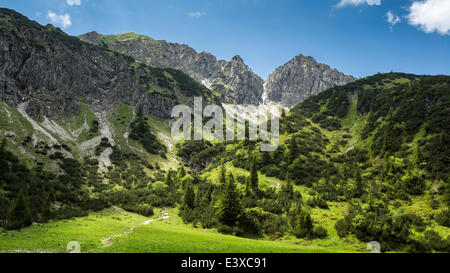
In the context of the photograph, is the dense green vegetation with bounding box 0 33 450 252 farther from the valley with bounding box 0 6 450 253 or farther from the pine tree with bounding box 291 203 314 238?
the valley with bounding box 0 6 450 253

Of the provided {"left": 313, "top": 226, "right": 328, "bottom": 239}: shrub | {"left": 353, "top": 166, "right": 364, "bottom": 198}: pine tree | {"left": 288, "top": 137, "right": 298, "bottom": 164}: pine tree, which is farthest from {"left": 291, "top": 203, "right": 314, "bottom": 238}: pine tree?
{"left": 288, "top": 137, "right": 298, "bottom": 164}: pine tree

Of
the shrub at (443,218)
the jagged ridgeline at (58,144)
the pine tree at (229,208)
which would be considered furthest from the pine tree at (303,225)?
the jagged ridgeline at (58,144)

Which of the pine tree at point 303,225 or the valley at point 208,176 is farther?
the pine tree at point 303,225

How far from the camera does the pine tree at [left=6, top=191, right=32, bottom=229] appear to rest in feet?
128

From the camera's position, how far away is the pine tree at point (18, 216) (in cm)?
3910

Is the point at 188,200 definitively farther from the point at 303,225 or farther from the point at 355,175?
the point at 355,175

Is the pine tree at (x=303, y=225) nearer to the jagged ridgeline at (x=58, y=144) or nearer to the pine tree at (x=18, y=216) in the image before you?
the jagged ridgeline at (x=58, y=144)

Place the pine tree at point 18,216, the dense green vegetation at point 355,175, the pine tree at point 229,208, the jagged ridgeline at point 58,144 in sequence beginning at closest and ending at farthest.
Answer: the pine tree at point 18,216
the dense green vegetation at point 355,175
the pine tree at point 229,208
the jagged ridgeline at point 58,144

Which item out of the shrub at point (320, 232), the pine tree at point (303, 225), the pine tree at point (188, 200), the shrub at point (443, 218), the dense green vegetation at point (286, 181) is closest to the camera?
the dense green vegetation at point (286, 181)

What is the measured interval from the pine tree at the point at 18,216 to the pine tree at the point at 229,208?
42856 mm

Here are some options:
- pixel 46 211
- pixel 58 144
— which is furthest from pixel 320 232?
pixel 58 144

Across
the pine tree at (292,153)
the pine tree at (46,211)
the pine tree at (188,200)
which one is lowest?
the pine tree at (188,200)

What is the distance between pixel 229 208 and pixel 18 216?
150 feet
